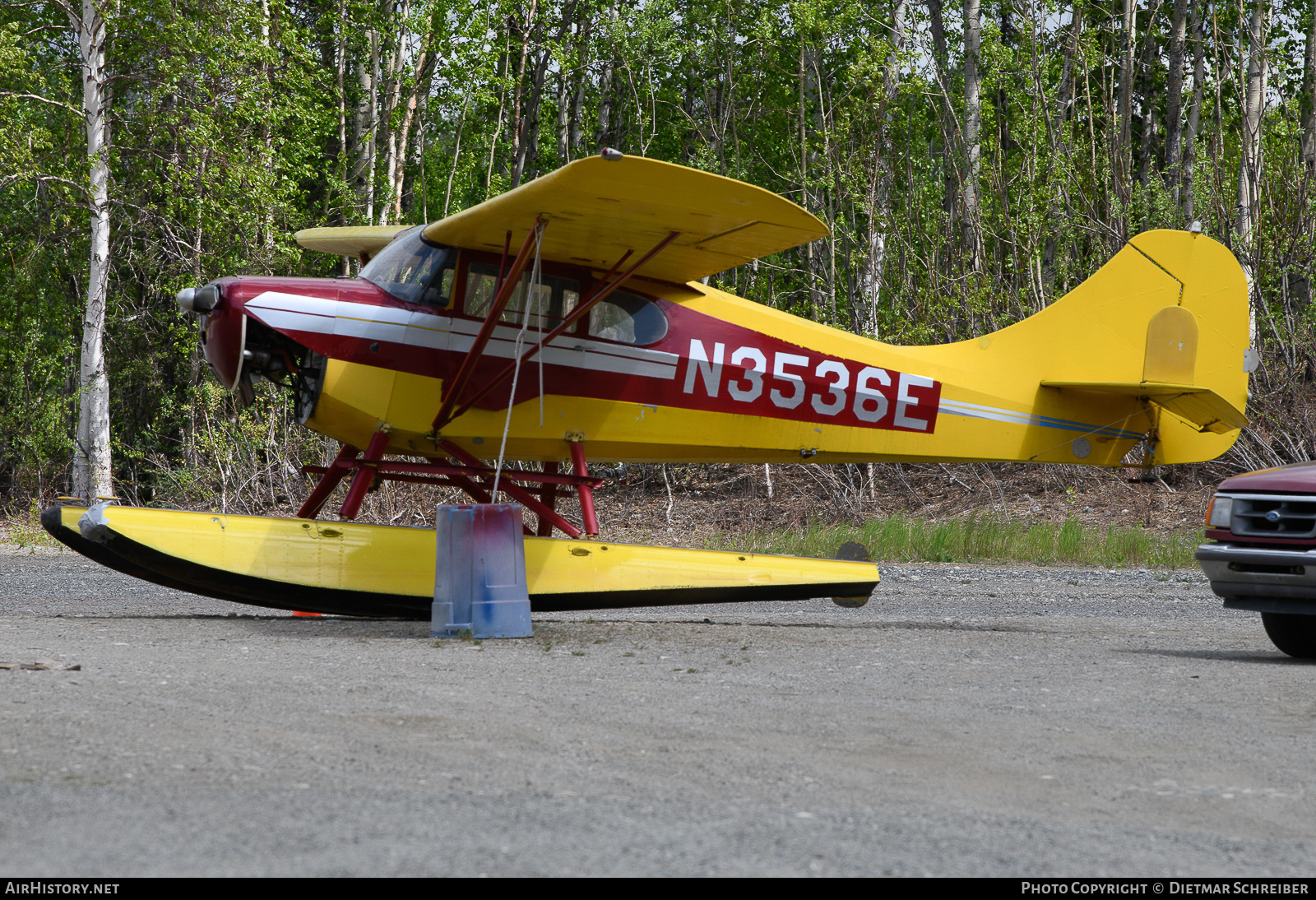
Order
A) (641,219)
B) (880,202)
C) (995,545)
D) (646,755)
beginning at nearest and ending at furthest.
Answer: (646,755) → (641,219) → (995,545) → (880,202)

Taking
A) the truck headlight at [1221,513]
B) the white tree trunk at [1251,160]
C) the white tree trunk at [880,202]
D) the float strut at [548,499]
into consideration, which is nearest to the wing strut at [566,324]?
the float strut at [548,499]

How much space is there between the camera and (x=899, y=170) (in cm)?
2466

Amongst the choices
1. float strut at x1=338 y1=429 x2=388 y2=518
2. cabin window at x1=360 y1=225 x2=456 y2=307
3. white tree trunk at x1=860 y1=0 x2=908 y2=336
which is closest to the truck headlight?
cabin window at x1=360 y1=225 x2=456 y2=307

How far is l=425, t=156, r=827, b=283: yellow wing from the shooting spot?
6.62 meters

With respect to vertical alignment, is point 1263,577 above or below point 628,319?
below

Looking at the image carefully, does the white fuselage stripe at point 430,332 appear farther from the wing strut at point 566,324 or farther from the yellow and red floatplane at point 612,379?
the wing strut at point 566,324

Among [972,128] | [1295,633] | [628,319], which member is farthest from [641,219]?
[972,128]

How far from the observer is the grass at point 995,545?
1332cm

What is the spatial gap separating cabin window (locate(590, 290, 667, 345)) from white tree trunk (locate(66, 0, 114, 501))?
36.8 ft

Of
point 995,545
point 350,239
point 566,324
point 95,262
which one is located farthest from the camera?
point 95,262

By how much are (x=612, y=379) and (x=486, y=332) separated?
1.20 m

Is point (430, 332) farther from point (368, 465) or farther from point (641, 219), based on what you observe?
point (641, 219)

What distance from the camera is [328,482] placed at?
8.48 m
